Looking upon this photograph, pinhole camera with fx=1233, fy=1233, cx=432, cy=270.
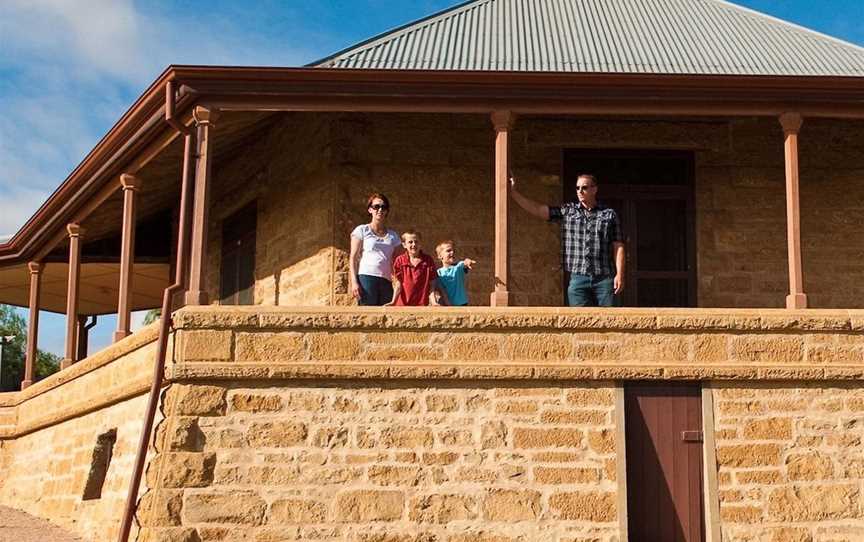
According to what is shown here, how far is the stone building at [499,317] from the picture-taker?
32.2ft

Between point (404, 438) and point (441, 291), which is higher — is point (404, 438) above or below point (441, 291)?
below

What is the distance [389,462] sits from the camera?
9.84 metres

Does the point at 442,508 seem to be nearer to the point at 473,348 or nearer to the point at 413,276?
the point at 473,348

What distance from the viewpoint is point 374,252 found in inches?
424

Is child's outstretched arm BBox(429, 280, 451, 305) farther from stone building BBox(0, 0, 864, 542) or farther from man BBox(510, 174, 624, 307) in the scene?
man BBox(510, 174, 624, 307)

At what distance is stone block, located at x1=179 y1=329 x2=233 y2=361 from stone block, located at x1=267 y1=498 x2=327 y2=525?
127cm

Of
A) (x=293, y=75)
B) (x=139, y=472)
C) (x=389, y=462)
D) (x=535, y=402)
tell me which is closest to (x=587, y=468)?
(x=535, y=402)

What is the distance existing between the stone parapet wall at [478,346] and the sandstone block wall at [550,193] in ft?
8.00

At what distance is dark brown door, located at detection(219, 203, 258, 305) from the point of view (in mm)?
14375

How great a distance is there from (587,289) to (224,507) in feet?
11.6

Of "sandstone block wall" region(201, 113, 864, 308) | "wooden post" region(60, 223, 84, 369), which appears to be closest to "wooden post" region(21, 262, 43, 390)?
"wooden post" region(60, 223, 84, 369)

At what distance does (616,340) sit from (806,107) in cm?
299

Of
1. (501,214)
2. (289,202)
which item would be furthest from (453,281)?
(289,202)

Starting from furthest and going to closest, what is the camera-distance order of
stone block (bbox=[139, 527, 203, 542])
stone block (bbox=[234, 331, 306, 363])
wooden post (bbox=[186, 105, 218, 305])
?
wooden post (bbox=[186, 105, 218, 305]), stone block (bbox=[234, 331, 306, 363]), stone block (bbox=[139, 527, 203, 542])
